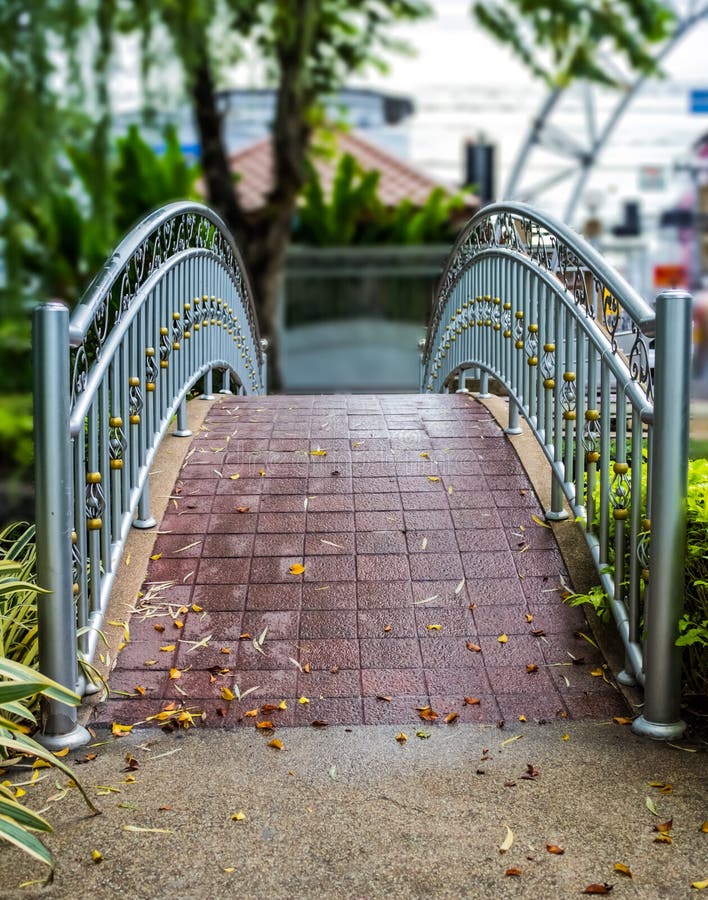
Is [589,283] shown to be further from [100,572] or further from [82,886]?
[82,886]

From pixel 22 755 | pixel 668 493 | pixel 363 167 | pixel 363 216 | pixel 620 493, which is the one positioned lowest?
pixel 22 755

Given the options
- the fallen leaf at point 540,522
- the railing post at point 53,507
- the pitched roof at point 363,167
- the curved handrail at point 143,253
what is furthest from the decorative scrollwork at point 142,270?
the pitched roof at point 363,167

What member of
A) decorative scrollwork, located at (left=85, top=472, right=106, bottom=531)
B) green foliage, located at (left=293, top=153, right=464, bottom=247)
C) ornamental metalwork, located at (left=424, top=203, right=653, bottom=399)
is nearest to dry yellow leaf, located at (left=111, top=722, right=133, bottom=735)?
decorative scrollwork, located at (left=85, top=472, right=106, bottom=531)

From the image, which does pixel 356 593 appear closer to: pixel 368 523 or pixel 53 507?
pixel 368 523

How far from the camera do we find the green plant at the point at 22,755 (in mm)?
2484

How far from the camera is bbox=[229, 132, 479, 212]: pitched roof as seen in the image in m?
20.3

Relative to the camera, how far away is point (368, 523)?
15.4ft

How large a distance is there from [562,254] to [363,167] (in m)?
17.7

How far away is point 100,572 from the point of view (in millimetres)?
3830

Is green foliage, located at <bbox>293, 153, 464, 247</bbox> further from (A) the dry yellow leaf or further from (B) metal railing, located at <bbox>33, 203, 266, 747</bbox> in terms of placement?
(A) the dry yellow leaf

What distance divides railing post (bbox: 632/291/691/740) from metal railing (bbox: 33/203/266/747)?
172 centimetres

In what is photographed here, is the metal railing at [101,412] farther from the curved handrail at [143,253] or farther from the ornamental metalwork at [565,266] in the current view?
the ornamental metalwork at [565,266]

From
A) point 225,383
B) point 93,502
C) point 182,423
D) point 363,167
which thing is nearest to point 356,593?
point 93,502

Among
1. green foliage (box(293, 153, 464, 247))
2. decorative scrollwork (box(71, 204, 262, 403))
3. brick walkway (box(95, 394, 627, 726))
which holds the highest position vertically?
green foliage (box(293, 153, 464, 247))
